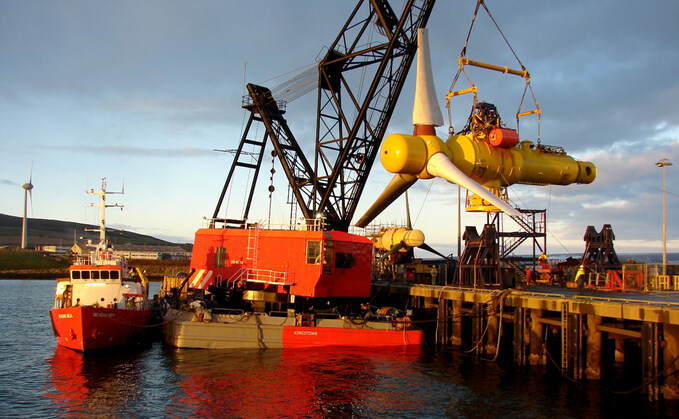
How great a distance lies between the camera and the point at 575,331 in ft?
69.5

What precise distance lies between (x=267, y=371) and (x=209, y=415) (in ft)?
18.8

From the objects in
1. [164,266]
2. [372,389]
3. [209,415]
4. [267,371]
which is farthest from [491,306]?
[164,266]

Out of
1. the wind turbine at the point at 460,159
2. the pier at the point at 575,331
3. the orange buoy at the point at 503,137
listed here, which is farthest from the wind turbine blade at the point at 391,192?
the pier at the point at 575,331

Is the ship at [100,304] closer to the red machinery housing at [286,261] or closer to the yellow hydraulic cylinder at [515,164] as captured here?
the red machinery housing at [286,261]

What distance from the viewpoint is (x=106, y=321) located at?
86.7 ft

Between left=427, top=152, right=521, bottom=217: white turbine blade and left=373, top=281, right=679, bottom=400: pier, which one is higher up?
left=427, top=152, right=521, bottom=217: white turbine blade

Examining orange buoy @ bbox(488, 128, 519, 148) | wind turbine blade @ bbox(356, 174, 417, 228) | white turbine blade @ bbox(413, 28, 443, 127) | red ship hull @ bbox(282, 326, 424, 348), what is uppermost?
white turbine blade @ bbox(413, 28, 443, 127)

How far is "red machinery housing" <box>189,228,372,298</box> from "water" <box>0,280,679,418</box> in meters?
4.19

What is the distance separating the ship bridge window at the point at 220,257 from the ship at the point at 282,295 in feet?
0.20

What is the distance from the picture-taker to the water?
18.0 metres

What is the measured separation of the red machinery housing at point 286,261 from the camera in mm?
28953

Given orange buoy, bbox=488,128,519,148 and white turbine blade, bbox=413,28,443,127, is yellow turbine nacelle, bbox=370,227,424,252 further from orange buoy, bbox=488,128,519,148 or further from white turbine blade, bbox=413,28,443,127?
white turbine blade, bbox=413,28,443,127

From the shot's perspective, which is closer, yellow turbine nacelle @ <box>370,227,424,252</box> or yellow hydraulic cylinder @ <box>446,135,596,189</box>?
yellow hydraulic cylinder @ <box>446,135,596,189</box>

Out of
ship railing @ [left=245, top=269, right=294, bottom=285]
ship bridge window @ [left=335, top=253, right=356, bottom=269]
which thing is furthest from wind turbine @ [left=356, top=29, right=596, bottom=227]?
ship railing @ [left=245, top=269, right=294, bottom=285]
